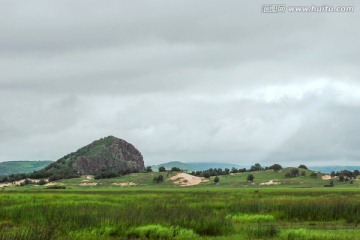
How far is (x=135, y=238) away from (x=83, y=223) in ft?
10.2

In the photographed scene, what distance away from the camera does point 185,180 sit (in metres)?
155

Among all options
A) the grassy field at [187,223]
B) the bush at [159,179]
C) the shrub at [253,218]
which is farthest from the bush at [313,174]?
the shrub at [253,218]

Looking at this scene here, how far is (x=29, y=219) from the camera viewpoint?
1224 inches

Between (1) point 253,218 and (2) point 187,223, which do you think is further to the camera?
(1) point 253,218

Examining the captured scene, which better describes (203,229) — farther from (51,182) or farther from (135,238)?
(51,182)

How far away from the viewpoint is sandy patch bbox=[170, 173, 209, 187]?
499 ft

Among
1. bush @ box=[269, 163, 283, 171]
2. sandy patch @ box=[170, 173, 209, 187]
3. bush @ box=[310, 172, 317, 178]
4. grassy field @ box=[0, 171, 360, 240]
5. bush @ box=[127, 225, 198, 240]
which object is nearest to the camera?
grassy field @ box=[0, 171, 360, 240]

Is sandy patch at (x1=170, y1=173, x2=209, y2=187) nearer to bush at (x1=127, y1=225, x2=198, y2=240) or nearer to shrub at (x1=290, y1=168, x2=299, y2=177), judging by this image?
shrub at (x1=290, y1=168, x2=299, y2=177)

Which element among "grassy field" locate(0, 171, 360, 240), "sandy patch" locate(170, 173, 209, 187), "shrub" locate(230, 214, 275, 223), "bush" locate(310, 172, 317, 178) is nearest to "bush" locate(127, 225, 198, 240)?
"grassy field" locate(0, 171, 360, 240)

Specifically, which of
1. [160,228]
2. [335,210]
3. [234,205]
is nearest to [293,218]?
[335,210]

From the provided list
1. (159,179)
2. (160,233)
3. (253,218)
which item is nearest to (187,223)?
(160,233)

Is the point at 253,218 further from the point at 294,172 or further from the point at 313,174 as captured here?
the point at 313,174

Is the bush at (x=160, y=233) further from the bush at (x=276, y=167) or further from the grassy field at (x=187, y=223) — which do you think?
the bush at (x=276, y=167)

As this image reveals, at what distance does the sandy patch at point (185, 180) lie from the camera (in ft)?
499
